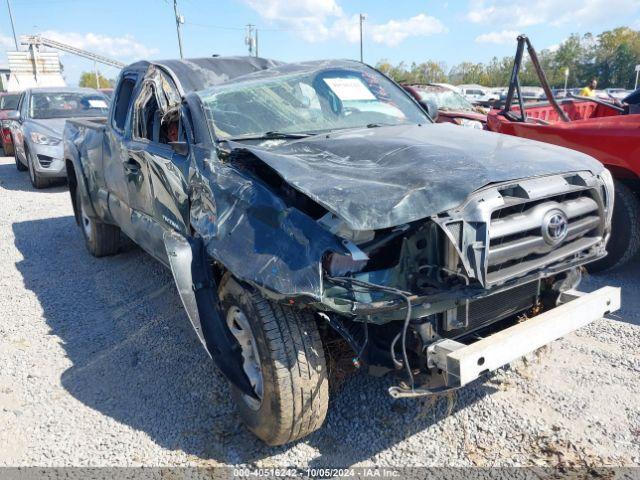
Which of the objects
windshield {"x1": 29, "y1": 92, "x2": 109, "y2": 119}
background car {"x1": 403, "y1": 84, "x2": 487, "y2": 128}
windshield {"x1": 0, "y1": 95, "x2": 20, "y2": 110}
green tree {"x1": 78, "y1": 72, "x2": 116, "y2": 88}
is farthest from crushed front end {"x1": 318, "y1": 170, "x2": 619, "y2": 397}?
green tree {"x1": 78, "y1": 72, "x2": 116, "y2": 88}

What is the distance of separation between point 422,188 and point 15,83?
24387 millimetres

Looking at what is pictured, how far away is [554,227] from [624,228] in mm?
2620

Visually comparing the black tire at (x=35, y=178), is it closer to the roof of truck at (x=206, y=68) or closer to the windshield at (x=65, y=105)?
the windshield at (x=65, y=105)

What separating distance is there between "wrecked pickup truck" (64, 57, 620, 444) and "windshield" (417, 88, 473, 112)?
8.50m

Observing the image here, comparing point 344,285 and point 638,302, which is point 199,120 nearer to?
point 344,285

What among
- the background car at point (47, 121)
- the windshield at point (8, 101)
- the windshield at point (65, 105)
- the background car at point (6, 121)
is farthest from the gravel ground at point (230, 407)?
the windshield at point (8, 101)

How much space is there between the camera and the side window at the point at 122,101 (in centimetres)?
482

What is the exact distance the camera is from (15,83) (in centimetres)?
2225

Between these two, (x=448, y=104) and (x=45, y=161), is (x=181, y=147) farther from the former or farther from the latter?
(x=448, y=104)

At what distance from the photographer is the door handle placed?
167 inches

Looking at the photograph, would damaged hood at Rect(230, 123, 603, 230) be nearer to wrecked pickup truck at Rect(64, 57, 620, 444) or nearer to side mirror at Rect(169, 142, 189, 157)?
wrecked pickup truck at Rect(64, 57, 620, 444)

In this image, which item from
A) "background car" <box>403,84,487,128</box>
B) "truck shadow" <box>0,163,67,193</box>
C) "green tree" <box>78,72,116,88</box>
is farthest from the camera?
"green tree" <box>78,72,116,88</box>

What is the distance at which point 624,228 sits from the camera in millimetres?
4734

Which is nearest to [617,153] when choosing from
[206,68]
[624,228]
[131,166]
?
[624,228]
